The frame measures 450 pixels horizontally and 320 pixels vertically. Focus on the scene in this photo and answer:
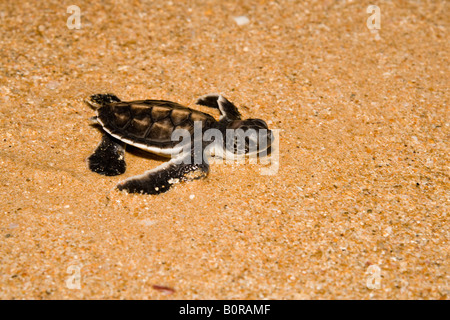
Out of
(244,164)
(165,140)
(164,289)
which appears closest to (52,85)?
(165,140)

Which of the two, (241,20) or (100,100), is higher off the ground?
(241,20)

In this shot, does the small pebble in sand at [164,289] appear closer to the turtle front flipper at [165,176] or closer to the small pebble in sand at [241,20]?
the turtle front flipper at [165,176]

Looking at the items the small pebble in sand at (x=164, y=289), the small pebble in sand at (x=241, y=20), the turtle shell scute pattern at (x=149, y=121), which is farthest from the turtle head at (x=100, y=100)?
the small pebble in sand at (x=241, y=20)

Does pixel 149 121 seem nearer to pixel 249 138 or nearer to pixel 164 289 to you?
pixel 249 138

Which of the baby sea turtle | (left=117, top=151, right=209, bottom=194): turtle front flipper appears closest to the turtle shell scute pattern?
the baby sea turtle

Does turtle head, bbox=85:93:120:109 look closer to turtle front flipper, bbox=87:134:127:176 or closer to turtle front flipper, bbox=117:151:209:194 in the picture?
turtle front flipper, bbox=87:134:127:176
